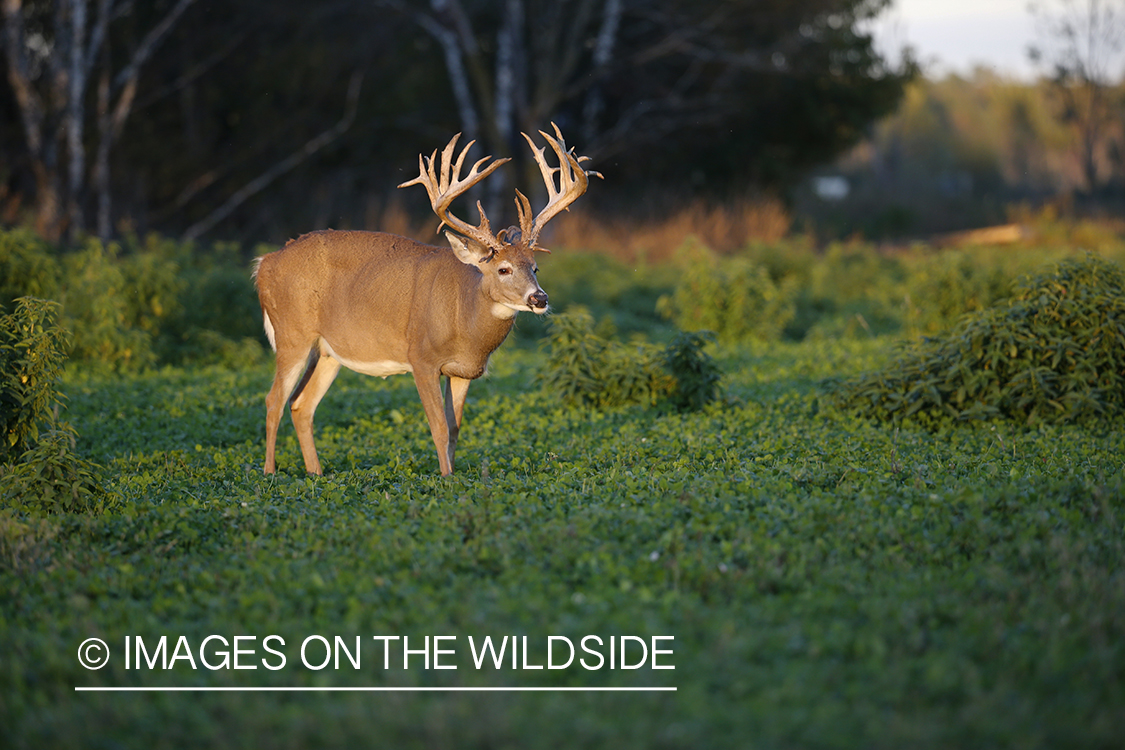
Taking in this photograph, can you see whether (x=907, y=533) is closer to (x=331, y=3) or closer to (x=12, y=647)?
(x=12, y=647)

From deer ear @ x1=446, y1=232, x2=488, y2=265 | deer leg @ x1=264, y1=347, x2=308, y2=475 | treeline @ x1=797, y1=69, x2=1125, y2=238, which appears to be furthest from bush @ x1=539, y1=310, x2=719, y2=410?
treeline @ x1=797, y1=69, x2=1125, y2=238

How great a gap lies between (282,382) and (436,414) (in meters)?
1.34

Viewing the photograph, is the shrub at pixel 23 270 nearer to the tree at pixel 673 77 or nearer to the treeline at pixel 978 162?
the tree at pixel 673 77

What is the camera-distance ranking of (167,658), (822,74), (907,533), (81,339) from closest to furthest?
1. (167,658)
2. (907,533)
3. (81,339)
4. (822,74)

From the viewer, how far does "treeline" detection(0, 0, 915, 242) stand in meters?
20.3


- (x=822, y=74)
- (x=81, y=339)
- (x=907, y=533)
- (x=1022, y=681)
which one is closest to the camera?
A: (x=1022, y=681)

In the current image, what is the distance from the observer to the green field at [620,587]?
11.5ft

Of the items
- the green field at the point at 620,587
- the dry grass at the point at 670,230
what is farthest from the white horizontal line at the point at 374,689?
the dry grass at the point at 670,230

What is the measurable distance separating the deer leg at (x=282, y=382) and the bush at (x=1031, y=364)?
14.1ft

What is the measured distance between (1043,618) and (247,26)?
71.1 feet

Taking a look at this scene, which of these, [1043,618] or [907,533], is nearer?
[1043,618]

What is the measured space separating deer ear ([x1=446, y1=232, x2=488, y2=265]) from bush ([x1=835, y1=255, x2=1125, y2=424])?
10.9 ft

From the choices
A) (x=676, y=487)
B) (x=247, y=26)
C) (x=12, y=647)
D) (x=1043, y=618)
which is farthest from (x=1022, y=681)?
(x=247, y=26)

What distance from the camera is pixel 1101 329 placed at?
26.4 ft
